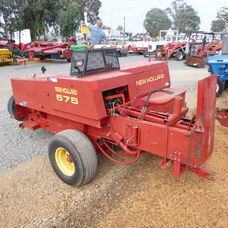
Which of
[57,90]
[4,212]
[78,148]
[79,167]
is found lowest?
[4,212]

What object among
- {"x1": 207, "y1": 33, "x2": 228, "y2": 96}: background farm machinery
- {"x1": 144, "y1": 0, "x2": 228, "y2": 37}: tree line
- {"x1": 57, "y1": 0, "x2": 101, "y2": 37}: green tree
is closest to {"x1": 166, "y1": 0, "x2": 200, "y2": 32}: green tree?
{"x1": 144, "y1": 0, "x2": 228, "y2": 37}: tree line

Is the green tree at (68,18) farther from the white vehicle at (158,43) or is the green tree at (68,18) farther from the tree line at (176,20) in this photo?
the tree line at (176,20)

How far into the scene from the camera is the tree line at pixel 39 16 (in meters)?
23.7

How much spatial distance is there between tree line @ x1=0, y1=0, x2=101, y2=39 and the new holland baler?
23667 millimetres

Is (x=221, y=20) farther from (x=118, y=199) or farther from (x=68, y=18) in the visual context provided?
(x=118, y=199)

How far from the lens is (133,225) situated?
7.54 ft

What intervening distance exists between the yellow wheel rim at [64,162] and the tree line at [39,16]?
79.7 feet

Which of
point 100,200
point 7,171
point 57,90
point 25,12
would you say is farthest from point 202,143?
point 25,12

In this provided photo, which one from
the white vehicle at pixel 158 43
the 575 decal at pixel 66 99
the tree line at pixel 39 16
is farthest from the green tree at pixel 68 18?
the 575 decal at pixel 66 99

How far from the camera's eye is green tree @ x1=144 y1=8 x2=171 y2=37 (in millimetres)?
66756

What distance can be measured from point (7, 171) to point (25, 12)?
25091 millimetres

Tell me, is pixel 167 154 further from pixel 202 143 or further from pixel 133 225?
pixel 133 225

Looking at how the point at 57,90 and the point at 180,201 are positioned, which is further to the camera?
the point at 57,90

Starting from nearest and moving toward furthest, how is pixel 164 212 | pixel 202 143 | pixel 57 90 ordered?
pixel 202 143
pixel 164 212
pixel 57 90
